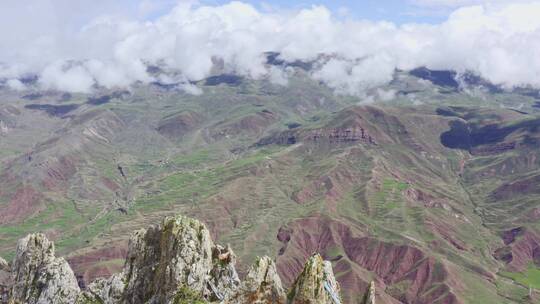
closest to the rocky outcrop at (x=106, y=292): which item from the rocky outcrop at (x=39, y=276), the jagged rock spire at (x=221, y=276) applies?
the rocky outcrop at (x=39, y=276)

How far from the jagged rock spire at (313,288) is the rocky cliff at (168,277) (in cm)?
8

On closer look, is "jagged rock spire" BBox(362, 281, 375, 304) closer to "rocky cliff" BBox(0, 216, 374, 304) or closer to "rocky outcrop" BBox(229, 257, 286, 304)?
"rocky cliff" BBox(0, 216, 374, 304)

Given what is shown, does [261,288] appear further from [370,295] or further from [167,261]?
[167,261]

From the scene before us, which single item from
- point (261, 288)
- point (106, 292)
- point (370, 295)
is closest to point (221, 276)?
point (261, 288)

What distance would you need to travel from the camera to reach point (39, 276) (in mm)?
61500

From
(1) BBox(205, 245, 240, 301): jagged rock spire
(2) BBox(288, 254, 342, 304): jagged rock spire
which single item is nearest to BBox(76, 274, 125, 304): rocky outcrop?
(1) BBox(205, 245, 240, 301): jagged rock spire

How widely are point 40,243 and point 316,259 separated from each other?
3589 centimetres

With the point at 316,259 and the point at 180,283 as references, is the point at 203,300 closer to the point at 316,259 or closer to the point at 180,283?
the point at 180,283

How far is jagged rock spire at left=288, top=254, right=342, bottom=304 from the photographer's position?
1671 inches

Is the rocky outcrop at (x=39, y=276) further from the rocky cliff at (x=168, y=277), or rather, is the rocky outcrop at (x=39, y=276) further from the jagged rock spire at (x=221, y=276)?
the jagged rock spire at (x=221, y=276)

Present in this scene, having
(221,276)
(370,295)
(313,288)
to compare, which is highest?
(313,288)

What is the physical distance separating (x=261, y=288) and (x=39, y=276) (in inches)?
1134

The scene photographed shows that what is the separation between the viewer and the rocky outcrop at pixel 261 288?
46.1 m

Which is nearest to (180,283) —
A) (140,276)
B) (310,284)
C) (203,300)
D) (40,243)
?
(203,300)
